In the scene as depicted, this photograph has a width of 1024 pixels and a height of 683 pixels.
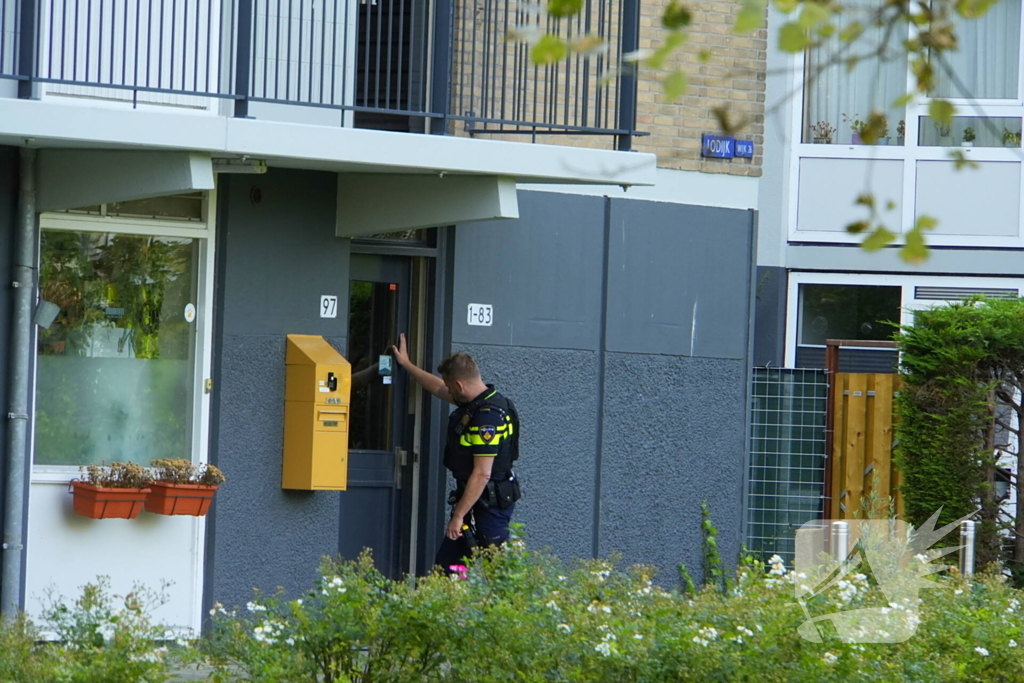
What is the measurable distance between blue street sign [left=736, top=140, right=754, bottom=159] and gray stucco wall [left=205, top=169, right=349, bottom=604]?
3.05 m

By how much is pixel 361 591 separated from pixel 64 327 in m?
3.48

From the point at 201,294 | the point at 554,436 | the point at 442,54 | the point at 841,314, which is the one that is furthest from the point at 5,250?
the point at 841,314

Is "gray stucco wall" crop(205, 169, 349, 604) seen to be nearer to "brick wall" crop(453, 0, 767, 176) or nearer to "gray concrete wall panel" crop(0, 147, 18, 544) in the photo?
"gray concrete wall panel" crop(0, 147, 18, 544)

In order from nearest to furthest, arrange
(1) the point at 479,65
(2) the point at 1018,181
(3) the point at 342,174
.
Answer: (3) the point at 342,174 → (1) the point at 479,65 → (2) the point at 1018,181

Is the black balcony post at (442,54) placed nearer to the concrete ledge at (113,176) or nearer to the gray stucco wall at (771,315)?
the concrete ledge at (113,176)

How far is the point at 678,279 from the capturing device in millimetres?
10234

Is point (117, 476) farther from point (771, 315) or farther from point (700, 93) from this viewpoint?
point (771, 315)

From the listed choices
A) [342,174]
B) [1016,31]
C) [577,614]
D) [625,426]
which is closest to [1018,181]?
[1016,31]

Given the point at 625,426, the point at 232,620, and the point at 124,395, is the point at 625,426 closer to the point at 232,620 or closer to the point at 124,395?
the point at 124,395

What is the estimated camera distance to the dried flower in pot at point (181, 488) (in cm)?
820

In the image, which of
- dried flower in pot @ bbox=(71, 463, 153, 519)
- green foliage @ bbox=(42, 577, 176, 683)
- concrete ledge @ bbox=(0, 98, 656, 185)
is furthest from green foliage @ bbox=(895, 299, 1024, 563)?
green foliage @ bbox=(42, 577, 176, 683)

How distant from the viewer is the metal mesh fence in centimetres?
1129

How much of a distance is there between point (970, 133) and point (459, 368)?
8.39 m

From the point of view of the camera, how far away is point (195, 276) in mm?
8703
